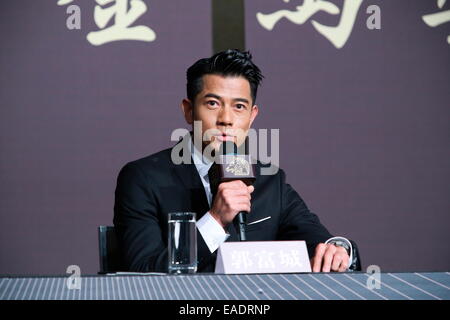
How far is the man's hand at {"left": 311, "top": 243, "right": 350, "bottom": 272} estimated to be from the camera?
170 cm

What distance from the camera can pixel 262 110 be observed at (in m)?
3.17

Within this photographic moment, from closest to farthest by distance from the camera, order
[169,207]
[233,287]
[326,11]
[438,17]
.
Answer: [233,287] < [169,207] < [326,11] < [438,17]

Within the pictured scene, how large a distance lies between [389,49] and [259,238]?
1.48 metres

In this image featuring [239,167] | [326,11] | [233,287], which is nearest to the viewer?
[233,287]

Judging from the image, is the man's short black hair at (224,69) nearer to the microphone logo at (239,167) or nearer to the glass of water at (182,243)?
the microphone logo at (239,167)

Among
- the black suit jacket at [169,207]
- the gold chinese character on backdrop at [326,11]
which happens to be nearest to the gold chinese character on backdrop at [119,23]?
the gold chinese character on backdrop at [326,11]

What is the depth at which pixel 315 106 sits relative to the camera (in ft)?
10.6

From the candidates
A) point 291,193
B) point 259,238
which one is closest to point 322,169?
point 291,193

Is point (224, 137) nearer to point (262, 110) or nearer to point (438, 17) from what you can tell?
point (262, 110)

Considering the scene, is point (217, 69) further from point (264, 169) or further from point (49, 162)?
point (49, 162)

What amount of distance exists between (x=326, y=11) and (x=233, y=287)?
7.94 feet

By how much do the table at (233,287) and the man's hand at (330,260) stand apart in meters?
0.47

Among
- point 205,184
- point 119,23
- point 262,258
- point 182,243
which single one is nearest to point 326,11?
point 119,23

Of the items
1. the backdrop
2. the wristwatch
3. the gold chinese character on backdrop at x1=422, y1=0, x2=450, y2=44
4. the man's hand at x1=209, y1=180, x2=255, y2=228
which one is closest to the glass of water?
the man's hand at x1=209, y1=180, x2=255, y2=228
